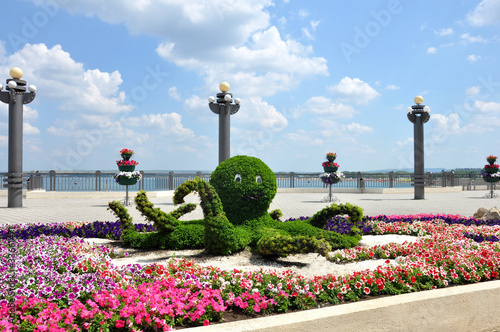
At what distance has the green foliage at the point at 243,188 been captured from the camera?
559 cm

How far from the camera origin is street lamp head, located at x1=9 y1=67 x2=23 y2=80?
1410cm

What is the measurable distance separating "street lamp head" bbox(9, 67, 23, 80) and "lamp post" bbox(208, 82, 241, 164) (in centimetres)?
779

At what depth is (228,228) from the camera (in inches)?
204

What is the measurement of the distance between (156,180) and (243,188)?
681 inches

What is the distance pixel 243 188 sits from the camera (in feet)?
18.2

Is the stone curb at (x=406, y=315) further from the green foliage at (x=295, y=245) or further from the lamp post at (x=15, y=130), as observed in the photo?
the lamp post at (x=15, y=130)

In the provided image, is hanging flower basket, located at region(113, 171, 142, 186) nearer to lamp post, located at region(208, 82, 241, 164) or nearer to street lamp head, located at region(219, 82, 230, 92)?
lamp post, located at region(208, 82, 241, 164)

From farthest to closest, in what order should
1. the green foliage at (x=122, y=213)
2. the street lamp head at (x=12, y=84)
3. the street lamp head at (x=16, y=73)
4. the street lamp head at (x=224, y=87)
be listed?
the street lamp head at (x=16, y=73)
the street lamp head at (x=12, y=84)
the street lamp head at (x=224, y=87)
the green foliage at (x=122, y=213)

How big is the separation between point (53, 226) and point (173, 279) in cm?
470

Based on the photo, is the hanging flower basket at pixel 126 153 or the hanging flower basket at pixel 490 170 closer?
the hanging flower basket at pixel 126 153

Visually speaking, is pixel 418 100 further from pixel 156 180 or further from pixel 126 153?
pixel 156 180

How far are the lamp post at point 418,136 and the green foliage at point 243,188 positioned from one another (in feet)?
48.4

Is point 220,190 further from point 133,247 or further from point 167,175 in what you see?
point 167,175

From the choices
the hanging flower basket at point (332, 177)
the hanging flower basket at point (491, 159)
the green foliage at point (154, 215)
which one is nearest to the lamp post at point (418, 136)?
the hanging flower basket at point (332, 177)
